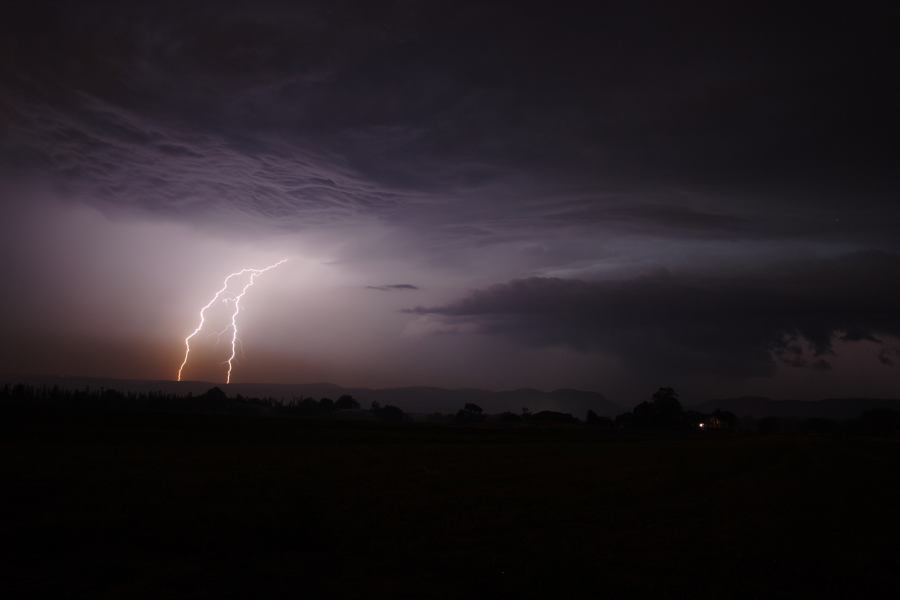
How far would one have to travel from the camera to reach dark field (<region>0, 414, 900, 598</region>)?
11344 millimetres

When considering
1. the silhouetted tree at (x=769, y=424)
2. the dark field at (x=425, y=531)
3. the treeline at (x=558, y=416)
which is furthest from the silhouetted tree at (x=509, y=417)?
the dark field at (x=425, y=531)

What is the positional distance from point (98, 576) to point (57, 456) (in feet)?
66.1

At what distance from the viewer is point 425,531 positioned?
1565 centimetres

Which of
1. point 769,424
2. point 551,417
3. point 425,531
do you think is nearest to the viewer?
point 425,531

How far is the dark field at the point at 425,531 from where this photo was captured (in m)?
11.3

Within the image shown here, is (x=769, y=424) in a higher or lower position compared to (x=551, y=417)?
lower

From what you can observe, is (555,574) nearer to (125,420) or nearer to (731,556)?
(731,556)

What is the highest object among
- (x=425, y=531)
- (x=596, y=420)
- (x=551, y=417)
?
(x=551, y=417)

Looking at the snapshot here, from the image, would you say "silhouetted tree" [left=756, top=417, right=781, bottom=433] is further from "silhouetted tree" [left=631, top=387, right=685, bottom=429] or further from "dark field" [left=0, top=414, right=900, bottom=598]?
"dark field" [left=0, top=414, right=900, bottom=598]

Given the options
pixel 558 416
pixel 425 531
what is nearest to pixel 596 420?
pixel 558 416

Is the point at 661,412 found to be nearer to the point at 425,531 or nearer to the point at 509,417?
the point at 509,417

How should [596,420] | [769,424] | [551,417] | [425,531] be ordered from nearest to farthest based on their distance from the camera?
1. [425,531]
2. [596,420]
3. [551,417]
4. [769,424]

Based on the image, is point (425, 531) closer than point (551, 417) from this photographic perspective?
Yes

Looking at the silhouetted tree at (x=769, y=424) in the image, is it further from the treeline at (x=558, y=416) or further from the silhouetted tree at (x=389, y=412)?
the silhouetted tree at (x=389, y=412)
